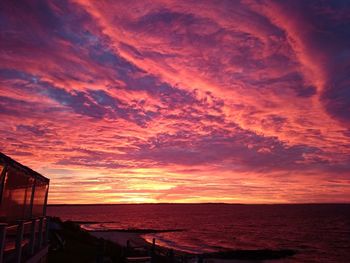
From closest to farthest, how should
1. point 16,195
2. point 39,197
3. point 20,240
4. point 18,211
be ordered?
point 20,240 → point 16,195 → point 18,211 → point 39,197

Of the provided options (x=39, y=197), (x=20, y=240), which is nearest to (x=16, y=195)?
(x=20, y=240)

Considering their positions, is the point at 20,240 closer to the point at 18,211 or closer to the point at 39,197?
the point at 18,211

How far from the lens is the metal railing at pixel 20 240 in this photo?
22.9 ft

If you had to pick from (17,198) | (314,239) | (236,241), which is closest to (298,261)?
(236,241)

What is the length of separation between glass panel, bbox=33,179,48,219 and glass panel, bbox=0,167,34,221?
3.25ft

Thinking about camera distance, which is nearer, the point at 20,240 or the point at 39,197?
the point at 20,240

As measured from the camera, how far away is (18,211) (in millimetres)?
9414

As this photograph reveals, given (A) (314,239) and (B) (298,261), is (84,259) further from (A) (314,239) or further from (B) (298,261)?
(A) (314,239)

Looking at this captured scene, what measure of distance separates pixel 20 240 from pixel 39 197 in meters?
4.79

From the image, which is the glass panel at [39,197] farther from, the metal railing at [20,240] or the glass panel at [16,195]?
the glass panel at [16,195]

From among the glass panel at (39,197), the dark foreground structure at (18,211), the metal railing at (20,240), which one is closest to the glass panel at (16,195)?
the dark foreground structure at (18,211)

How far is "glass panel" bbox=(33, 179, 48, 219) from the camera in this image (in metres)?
11.8

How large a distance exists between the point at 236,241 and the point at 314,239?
17.8 metres

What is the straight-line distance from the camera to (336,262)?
48.6m
